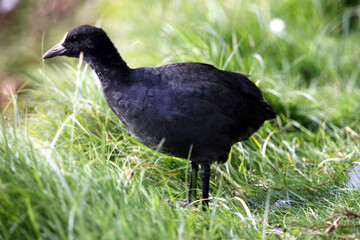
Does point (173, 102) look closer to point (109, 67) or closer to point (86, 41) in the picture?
point (109, 67)

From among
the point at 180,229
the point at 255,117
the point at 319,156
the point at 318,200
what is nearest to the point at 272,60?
the point at 319,156

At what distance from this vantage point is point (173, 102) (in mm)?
3080

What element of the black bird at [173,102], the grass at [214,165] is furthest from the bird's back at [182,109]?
the grass at [214,165]

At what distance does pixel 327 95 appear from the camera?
205 inches

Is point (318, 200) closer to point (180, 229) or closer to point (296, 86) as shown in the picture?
point (180, 229)

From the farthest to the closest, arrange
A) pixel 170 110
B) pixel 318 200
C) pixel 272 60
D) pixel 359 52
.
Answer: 1. pixel 359 52
2. pixel 272 60
3. pixel 318 200
4. pixel 170 110

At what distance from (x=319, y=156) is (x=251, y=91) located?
1002mm

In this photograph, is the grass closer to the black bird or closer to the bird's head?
the black bird

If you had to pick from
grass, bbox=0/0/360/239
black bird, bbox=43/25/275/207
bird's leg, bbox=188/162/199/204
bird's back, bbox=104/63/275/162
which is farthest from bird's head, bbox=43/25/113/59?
bird's leg, bbox=188/162/199/204

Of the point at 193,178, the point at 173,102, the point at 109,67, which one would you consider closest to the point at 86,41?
the point at 109,67

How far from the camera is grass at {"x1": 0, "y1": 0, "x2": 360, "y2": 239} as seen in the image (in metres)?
2.38

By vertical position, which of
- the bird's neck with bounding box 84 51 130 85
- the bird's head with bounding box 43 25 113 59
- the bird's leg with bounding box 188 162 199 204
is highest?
the bird's head with bounding box 43 25 113 59

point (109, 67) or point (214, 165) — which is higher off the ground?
point (109, 67)

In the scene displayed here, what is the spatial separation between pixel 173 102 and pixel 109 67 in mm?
573
